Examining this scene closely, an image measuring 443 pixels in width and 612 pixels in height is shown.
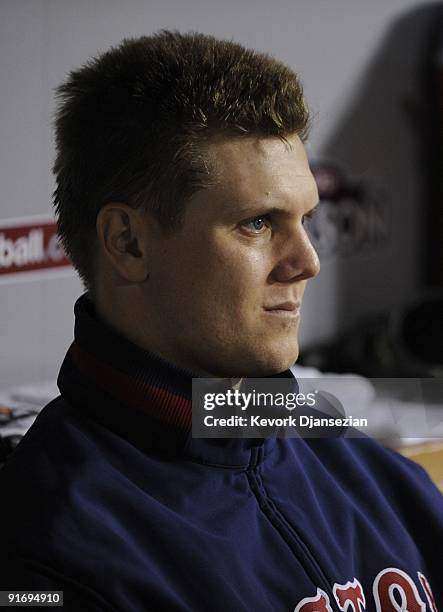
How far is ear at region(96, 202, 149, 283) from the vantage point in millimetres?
742

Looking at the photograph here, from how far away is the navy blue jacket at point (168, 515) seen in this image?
25.5 inches

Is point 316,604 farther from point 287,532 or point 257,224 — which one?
point 257,224

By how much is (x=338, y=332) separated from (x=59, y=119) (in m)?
1.25

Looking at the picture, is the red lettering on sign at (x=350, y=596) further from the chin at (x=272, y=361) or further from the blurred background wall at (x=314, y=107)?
the blurred background wall at (x=314, y=107)

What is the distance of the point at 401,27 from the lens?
2.00m

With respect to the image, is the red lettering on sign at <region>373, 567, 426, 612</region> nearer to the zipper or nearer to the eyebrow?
the zipper

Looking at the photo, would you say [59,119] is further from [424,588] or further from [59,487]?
[424,588]

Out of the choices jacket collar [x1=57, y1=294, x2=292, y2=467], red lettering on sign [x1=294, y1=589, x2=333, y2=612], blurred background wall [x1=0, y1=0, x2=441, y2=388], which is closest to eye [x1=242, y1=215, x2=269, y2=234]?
jacket collar [x1=57, y1=294, x2=292, y2=467]

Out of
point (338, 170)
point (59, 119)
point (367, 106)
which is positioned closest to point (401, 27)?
point (367, 106)

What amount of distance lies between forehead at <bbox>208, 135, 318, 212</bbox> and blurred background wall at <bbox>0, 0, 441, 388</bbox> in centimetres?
57

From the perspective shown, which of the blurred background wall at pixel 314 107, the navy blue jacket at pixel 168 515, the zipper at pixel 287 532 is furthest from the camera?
the blurred background wall at pixel 314 107

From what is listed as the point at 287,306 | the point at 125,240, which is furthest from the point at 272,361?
the point at 125,240

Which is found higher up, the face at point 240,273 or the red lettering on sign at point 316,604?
the face at point 240,273

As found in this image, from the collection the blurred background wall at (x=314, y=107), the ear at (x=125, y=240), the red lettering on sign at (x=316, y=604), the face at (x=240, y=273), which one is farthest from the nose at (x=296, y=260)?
the blurred background wall at (x=314, y=107)
